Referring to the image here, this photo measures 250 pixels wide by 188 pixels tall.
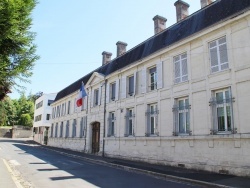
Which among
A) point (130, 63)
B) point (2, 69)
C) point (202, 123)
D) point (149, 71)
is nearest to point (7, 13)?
point (2, 69)

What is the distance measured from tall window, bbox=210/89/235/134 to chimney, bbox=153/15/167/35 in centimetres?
832

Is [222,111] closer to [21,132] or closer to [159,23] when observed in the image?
[159,23]

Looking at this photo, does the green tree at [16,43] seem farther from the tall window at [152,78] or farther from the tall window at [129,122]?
the tall window at [129,122]

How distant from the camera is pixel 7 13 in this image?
5.30 m

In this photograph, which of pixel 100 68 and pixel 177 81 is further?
pixel 100 68

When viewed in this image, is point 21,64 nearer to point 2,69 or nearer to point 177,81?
point 2,69

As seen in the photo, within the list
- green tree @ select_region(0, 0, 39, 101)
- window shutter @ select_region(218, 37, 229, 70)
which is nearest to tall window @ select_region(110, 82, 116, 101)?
window shutter @ select_region(218, 37, 229, 70)

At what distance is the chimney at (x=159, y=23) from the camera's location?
19052 millimetres

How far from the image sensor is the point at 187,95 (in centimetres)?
1387

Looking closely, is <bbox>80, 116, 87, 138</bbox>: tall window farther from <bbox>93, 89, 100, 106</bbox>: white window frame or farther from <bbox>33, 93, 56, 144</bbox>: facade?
<bbox>33, 93, 56, 144</bbox>: facade

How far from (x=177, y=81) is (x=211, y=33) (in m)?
3.27

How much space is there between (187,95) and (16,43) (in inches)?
387

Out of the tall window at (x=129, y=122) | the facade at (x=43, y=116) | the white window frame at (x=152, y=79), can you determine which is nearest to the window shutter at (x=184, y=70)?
the white window frame at (x=152, y=79)

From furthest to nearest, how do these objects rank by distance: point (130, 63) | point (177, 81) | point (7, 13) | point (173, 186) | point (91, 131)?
1. point (91, 131)
2. point (130, 63)
3. point (177, 81)
4. point (173, 186)
5. point (7, 13)
